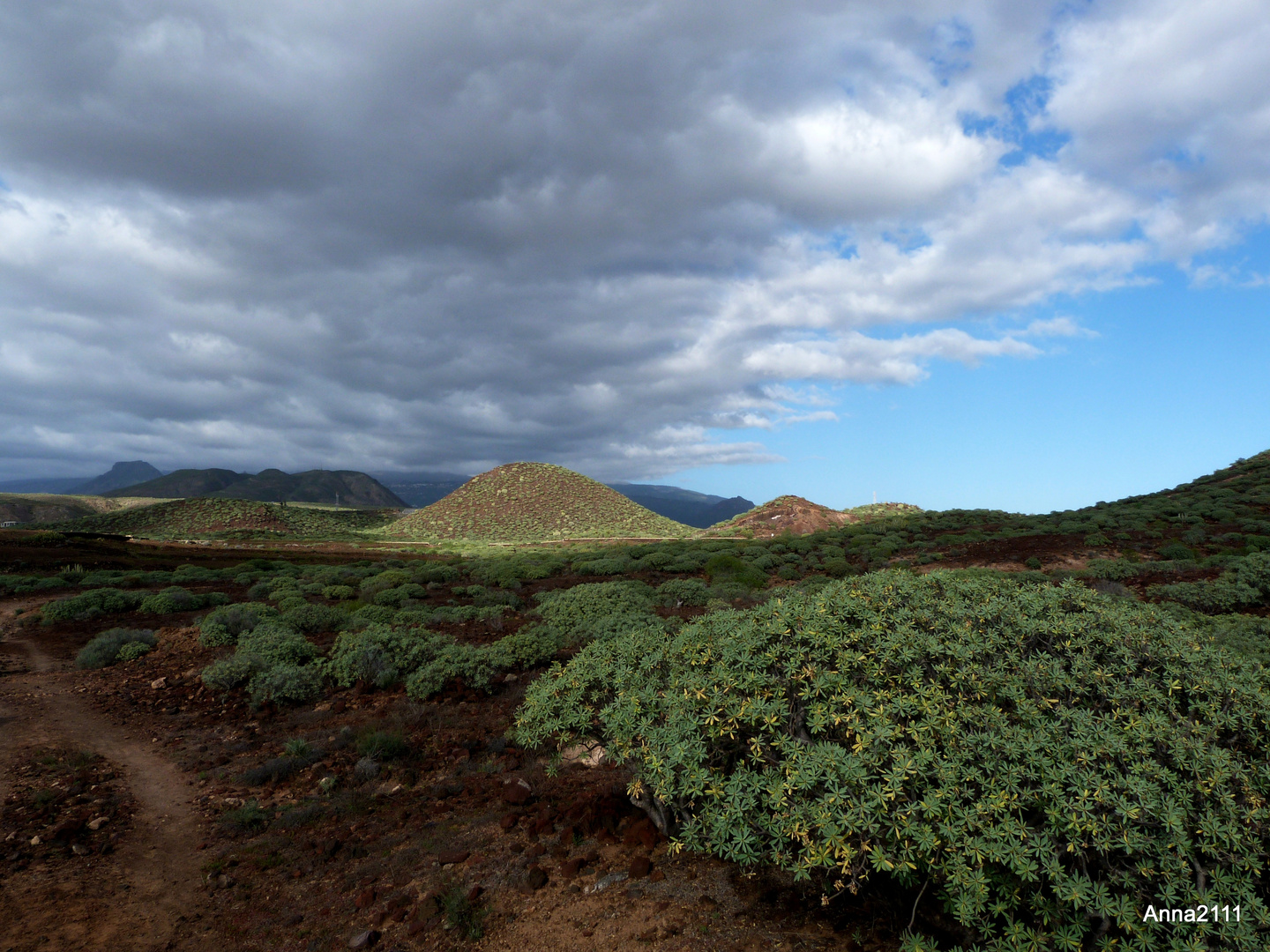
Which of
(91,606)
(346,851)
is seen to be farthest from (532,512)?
(346,851)

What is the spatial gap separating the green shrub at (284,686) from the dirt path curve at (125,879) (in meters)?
1.95

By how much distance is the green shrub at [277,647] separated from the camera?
527 inches

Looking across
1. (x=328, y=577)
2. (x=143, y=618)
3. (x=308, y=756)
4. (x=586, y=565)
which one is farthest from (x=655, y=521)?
(x=308, y=756)

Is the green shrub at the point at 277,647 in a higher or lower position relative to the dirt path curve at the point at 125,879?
higher

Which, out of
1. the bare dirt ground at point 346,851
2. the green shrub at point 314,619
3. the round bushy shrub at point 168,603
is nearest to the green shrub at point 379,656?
the bare dirt ground at point 346,851

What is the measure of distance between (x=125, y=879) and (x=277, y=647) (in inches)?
319

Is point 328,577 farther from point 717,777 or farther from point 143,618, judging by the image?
point 717,777

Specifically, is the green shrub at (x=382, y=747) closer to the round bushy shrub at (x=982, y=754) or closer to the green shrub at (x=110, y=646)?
the round bushy shrub at (x=982, y=754)

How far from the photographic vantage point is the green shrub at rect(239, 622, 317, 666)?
13375 millimetres

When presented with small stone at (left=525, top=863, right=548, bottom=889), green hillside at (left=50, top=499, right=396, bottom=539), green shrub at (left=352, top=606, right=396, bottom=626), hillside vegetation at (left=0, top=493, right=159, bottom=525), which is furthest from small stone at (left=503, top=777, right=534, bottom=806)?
hillside vegetation at (left=0, top=493, right=159, bottom=525)

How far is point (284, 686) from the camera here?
12047mm

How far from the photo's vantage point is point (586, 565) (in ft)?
105

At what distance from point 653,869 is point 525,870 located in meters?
1.34

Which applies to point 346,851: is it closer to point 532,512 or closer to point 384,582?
point 384,582
